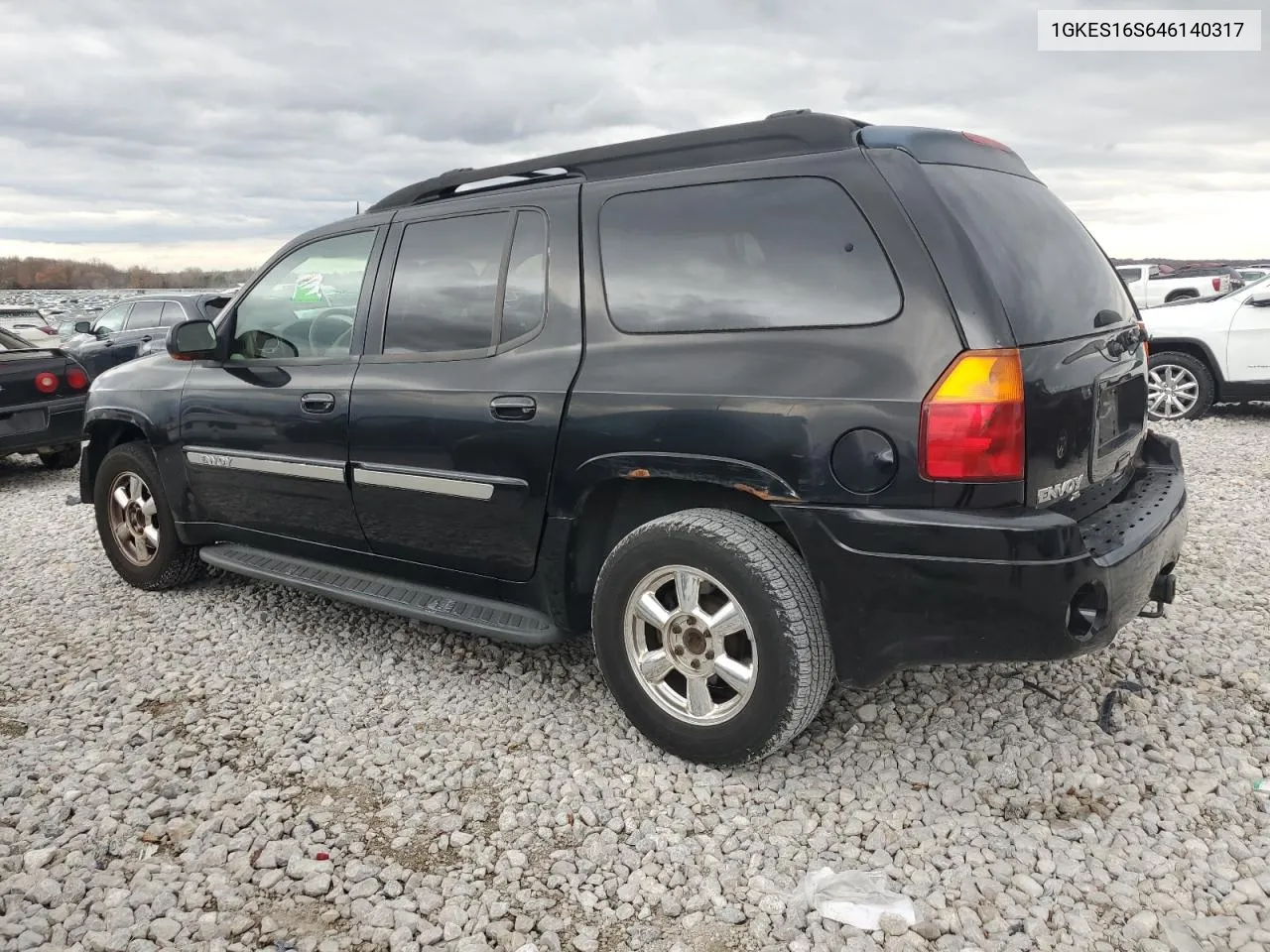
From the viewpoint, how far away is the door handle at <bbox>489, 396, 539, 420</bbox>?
124 inches

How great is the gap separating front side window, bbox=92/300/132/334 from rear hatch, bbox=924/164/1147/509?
14612mm

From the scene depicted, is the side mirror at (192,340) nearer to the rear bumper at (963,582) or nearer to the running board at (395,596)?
the running board at (395,596)

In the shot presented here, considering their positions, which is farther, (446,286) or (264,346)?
(264,346)

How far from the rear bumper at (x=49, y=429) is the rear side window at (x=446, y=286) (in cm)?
560

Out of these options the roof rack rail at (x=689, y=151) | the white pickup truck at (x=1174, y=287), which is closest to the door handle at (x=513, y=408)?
the roof rack rail at (x=689, y=151)

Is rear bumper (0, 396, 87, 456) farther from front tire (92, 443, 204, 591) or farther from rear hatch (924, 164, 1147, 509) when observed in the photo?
rear hatch (924, 164, 1147, 509)

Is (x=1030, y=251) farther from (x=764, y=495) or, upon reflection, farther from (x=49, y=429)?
(x=49, y=429)

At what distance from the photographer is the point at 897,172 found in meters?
2.65

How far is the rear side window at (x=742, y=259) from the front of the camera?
2.64 m

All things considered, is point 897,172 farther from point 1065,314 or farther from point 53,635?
point 53,635

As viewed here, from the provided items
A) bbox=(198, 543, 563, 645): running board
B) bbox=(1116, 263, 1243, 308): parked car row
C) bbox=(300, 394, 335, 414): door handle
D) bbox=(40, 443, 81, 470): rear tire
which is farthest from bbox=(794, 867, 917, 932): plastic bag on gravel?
bbox=(1116, 263, 1243, 308): parked car row

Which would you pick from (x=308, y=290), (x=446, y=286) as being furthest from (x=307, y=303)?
(x=446, y=286)

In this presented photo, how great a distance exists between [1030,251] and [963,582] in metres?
1.03

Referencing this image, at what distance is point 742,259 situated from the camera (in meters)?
2.84
